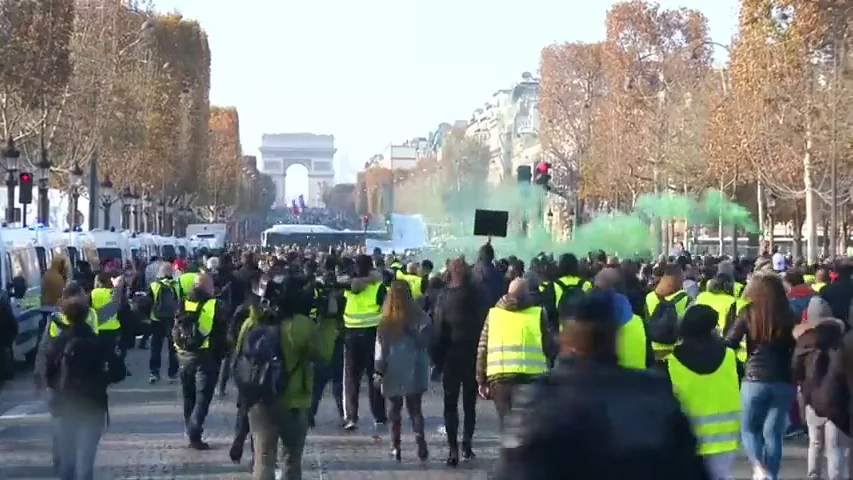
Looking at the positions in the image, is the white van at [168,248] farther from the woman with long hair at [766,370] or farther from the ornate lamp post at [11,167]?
the woman with long hair at [766,370]

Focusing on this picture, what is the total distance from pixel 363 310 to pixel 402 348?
2.57m

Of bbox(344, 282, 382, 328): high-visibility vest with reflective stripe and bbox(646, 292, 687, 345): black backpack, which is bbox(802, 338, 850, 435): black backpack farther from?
bbox(344, 282, 382, 328): high-visibility vest with reflective stripe

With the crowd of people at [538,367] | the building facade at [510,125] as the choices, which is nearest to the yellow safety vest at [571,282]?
the crowd of people at [538,367]

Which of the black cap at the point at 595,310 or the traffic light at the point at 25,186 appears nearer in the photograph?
the black cap at the point at 595,310

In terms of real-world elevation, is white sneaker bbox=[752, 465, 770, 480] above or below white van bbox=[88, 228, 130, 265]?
below

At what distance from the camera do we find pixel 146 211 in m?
74.4

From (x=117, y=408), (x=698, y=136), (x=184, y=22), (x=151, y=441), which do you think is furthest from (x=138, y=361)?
(x=184, y=22)

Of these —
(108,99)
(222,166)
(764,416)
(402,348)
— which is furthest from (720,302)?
(222,166)

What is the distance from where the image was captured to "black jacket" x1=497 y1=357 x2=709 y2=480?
4.41 m

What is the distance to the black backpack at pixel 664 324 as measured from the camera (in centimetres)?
1276

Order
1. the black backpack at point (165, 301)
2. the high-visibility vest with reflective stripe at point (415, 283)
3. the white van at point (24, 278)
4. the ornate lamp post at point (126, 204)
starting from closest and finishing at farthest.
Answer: the high-visibility vest with reflective stripe at point (415, 283) < the black backpack at point (165, 301) < the white van at point (24, 278) < the ornate lamp post at point (126, 204)

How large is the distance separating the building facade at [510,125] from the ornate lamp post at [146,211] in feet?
119

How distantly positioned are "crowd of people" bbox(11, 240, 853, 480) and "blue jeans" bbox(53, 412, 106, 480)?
0.01m

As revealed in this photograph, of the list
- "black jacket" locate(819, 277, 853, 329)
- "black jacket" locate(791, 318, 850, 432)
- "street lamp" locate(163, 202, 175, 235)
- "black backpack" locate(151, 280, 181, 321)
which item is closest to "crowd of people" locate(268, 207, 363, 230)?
"street lamp" locate(163, 202, 175, 235)
